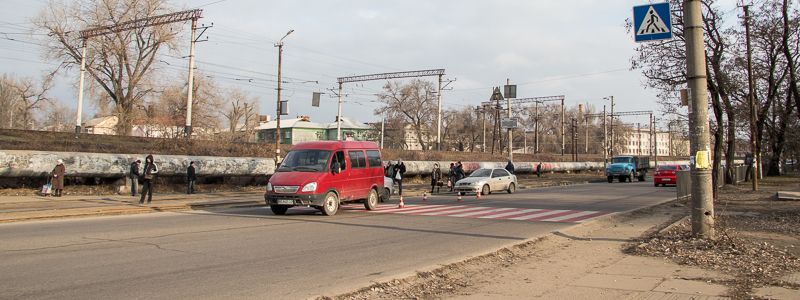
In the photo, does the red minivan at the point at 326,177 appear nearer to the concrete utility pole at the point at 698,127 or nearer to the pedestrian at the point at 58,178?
the concrete utility pole at the point at 698,127

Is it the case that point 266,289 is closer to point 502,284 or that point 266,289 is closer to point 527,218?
point 502,284

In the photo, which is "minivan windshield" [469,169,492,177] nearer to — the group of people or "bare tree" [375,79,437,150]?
the group of people

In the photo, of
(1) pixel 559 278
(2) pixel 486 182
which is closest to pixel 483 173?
(2) pixel 486 182

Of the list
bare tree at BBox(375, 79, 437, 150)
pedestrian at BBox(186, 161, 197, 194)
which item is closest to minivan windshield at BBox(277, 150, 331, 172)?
pedestrian at BBox(186, 161, 197, 194)

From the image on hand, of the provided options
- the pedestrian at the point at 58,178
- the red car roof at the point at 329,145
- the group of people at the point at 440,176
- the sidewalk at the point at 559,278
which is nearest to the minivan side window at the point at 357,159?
the red car roof at the point at 329,145

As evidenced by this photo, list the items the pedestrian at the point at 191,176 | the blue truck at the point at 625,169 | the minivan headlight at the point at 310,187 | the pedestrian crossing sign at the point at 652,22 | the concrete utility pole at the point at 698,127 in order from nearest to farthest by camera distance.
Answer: the concrete utility pole at the point at 698,127 → the pedestrian crossing sign at the point at 652,22 → the minivan headlight at the point at 310,187 → the pedestrian at the point at 191,176 → the blue truck at the point at 625,169

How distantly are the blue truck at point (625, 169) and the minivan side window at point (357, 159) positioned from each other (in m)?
31.6

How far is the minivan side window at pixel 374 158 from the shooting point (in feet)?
59.9

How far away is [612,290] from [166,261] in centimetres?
615

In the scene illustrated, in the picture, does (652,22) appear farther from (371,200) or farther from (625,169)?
(625,169)

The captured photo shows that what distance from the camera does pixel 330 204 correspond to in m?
16.1

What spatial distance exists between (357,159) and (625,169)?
1306 inches

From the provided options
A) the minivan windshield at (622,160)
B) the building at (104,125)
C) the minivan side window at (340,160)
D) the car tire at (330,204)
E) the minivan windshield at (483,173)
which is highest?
the building at (104,125)

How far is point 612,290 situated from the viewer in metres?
6.70
